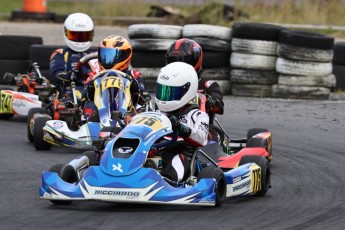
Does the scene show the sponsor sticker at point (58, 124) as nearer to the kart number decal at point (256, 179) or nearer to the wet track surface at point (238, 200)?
the wet track surface at point (238, 200)

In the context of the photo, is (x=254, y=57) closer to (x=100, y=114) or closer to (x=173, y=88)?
(x=100, y=114)

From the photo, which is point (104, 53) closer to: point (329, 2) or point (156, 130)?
point (156, 130)

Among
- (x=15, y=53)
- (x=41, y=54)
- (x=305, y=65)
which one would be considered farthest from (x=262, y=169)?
(x=15, y=53)

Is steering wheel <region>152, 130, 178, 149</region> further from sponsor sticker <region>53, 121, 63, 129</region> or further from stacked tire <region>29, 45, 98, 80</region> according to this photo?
stacked tire <region>29, 45, 98, 80</region>

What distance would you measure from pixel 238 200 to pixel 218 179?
0.51 m

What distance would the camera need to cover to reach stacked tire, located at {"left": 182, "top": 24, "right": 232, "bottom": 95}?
14.4m

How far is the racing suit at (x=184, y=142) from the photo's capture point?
697 centimetres

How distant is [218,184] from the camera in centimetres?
678

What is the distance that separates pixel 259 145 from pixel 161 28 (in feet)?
19.6

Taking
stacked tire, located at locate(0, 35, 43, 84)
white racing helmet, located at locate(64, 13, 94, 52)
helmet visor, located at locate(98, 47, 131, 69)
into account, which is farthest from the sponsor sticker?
stacked tire, located at locate(0, 35, 43, 84)

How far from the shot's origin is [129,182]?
6566 mm

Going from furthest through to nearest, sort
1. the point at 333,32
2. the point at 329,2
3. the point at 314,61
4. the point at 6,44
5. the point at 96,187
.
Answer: the point at 329,2 → the point at 333,32 → the point at 6,44 → the point at 314,61 → the point at 96,187

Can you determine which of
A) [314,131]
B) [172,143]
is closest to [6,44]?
[314,131]

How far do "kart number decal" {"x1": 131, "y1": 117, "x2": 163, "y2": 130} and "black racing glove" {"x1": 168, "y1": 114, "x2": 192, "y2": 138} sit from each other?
0.35 feet
